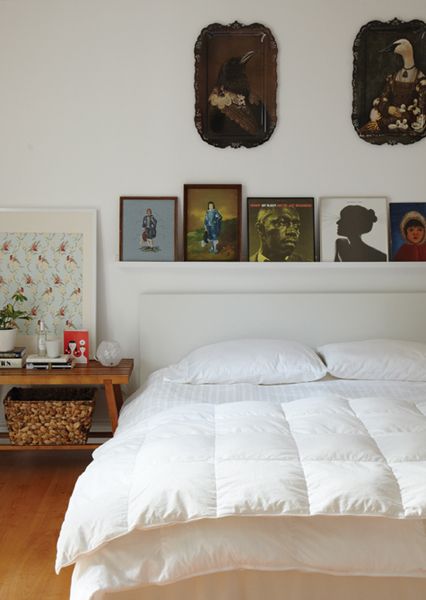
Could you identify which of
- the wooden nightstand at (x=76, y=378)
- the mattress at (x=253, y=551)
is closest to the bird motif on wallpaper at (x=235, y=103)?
the wooden nightstand at (x=76, y=378)

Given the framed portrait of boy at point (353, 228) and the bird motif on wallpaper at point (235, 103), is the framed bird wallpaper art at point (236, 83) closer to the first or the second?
the bird motif on wallpaper at point (235, 103)

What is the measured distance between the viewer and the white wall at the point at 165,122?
3.59 meters

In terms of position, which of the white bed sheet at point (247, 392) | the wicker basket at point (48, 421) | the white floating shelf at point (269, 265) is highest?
the white floating shelf at point (269, 265)

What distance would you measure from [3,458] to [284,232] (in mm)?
1863

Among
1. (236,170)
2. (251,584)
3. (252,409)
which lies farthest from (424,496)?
(236,170)

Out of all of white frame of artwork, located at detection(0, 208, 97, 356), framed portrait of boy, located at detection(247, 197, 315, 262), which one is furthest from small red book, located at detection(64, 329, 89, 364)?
framed portrait of boy, located at detection(247, 197, 315, 262)

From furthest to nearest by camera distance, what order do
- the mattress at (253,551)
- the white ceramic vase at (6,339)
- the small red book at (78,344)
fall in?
the small red book at (78,344) < the white ceramic vase at (6,339) < the mattress at (253,551)

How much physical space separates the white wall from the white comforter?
137cm

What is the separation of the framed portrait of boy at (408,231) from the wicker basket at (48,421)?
5.64ft

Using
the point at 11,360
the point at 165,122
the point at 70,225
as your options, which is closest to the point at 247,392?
the point at 11,360

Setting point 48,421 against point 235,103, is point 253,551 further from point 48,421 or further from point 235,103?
point 235,103

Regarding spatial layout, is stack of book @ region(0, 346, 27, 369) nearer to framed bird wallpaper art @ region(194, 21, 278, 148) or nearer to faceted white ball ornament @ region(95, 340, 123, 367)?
faceted white ball ornament @ region(95, 340, 123, 367)

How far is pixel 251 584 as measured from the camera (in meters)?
1.92

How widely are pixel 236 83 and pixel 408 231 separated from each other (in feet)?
3.78
